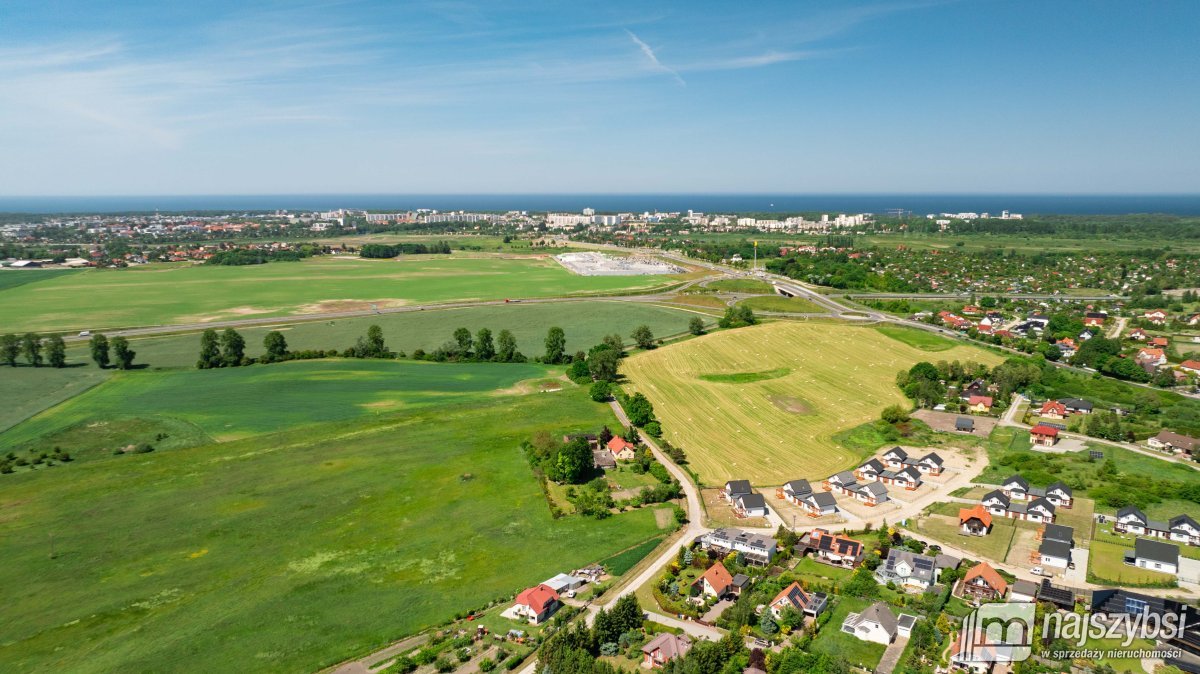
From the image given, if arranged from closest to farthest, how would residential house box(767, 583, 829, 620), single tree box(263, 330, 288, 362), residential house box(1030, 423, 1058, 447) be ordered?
1. residential house box(767, 583, 829, 620)
2. residential house box(1030, 423, 1058, 447)
3. single tree box(263, 330, 288, 362)

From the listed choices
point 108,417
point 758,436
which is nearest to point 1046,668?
point 758,436

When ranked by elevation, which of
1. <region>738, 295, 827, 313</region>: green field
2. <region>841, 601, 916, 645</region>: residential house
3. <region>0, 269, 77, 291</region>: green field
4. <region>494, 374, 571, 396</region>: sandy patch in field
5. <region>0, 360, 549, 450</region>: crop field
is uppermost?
<region>0, 269, 77, 291</region>: green field

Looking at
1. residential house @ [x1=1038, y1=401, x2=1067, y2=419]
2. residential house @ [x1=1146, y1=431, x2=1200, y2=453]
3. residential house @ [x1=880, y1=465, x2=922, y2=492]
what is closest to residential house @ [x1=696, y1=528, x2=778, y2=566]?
residential house @ [x1=880, y1=465, x2=922, y2=492]

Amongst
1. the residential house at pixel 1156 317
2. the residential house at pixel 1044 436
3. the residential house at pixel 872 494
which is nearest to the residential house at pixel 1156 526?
the residential house at pixel 872 494

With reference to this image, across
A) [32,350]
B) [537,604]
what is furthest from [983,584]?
[32,350]

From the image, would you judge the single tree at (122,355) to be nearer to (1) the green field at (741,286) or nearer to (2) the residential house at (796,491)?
(2) the residential house at (796,491)

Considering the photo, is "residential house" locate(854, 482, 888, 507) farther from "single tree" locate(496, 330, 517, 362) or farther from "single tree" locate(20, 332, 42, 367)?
"single tree" locate(20, 332, 42, 367)

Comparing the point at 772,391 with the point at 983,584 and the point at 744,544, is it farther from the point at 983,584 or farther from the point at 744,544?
the point at 983,584

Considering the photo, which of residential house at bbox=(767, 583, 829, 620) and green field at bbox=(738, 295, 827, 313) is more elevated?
green field at bbox=(738, 295, 827, 313)
